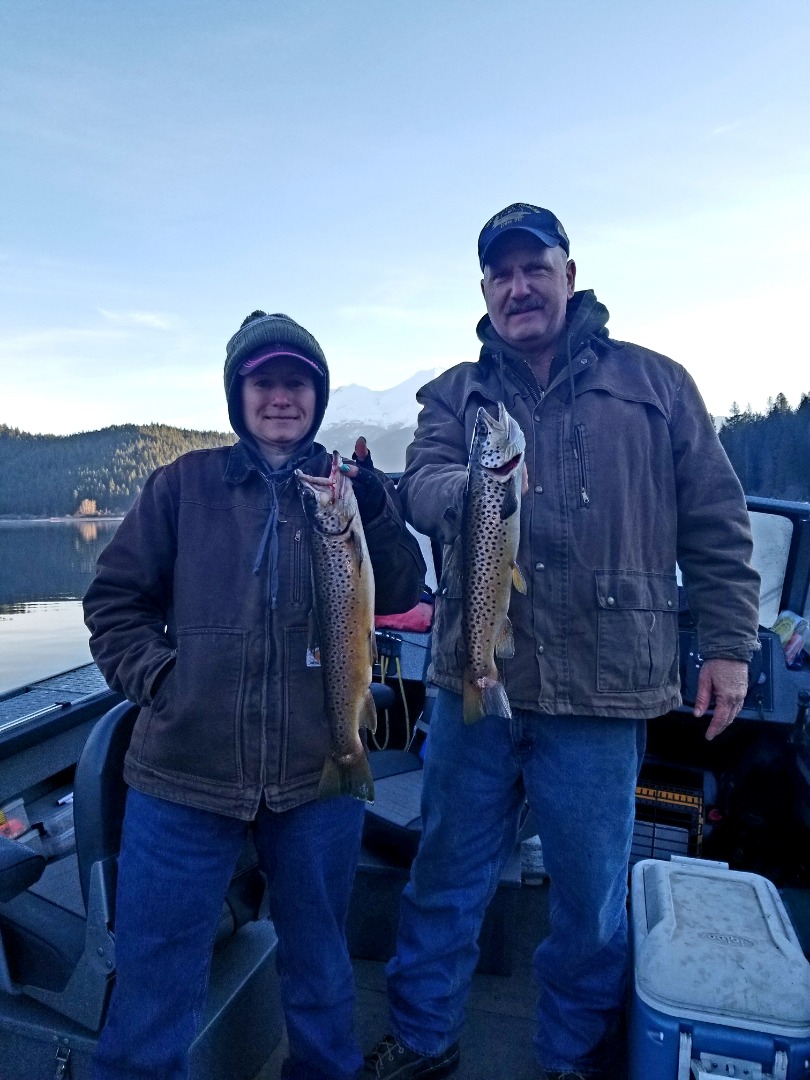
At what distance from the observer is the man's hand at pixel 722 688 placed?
2.43m

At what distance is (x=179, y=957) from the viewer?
6.95 ft

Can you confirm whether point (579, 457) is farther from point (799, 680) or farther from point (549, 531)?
point (799, 680)

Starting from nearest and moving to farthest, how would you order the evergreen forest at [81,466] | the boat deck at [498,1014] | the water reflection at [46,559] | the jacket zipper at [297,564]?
the jacket zipper at [297,564], the boat deck at [498,1014], the water reflection at [46,559], the evergreen forest at [81,466]

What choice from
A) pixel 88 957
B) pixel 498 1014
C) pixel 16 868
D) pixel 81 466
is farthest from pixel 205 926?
pixel 81 466

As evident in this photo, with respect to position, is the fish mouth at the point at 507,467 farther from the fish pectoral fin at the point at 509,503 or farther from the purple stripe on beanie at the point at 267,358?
the purple stripe on beanie at the point at 267,358

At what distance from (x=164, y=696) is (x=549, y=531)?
4.64 ft

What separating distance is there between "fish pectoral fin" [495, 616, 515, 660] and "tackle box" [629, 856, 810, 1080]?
108 centimetres

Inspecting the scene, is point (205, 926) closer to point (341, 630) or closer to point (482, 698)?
point (341, 630)

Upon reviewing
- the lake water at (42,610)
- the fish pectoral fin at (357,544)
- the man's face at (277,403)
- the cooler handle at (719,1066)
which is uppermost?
the man's face at (277,403)

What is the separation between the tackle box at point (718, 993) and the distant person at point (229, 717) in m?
1.02

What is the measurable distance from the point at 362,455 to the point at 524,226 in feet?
3.41

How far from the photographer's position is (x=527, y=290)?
8.39 feet

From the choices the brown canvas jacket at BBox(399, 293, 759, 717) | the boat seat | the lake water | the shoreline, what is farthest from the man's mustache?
the shoreline

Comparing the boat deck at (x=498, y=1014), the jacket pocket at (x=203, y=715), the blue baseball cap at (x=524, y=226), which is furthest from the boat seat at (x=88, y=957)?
the blue baseball cap at (x=524, y=226)
